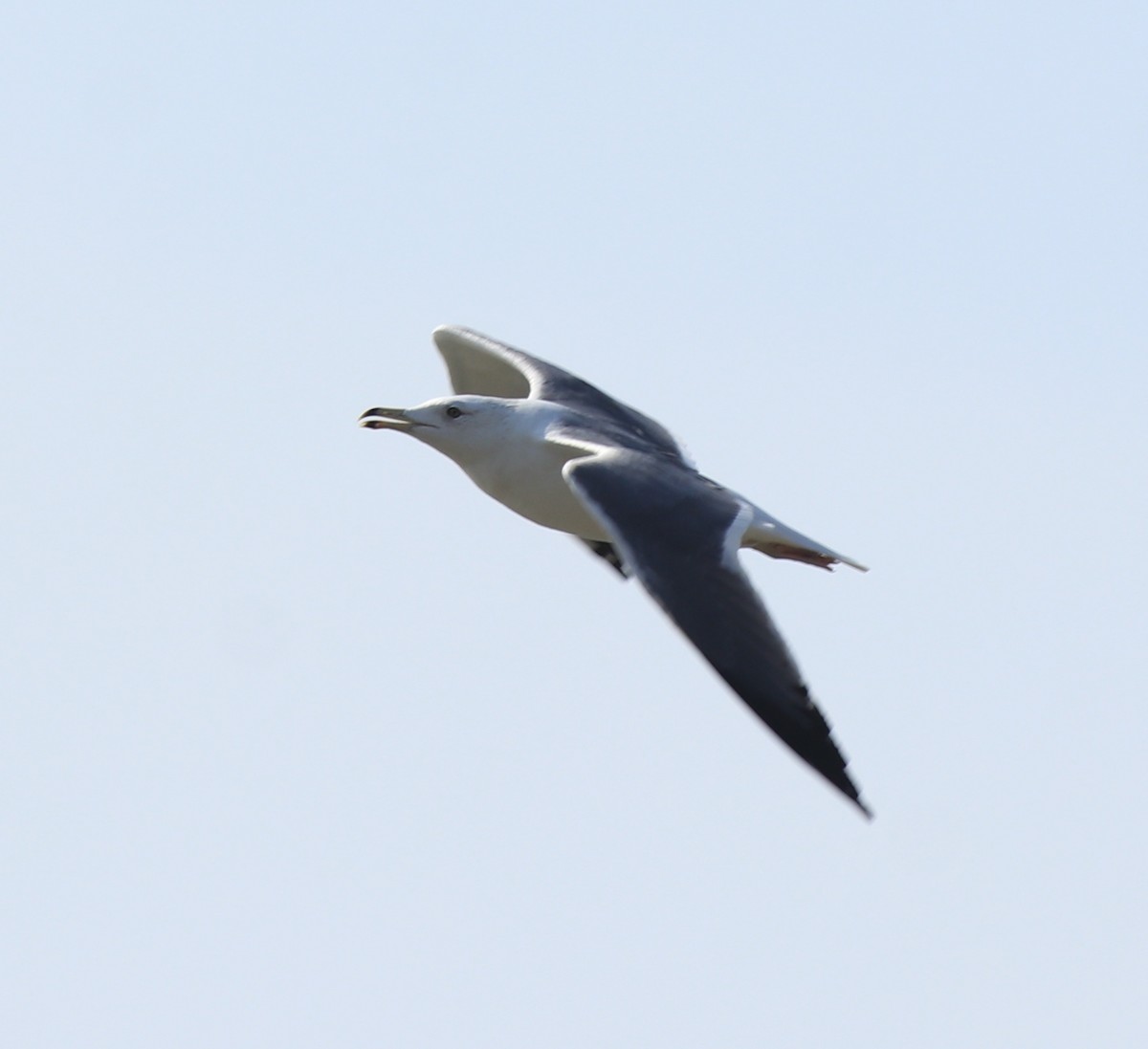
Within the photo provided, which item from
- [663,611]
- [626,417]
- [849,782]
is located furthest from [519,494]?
[849,782]

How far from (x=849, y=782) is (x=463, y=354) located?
833cm

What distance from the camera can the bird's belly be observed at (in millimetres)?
15188

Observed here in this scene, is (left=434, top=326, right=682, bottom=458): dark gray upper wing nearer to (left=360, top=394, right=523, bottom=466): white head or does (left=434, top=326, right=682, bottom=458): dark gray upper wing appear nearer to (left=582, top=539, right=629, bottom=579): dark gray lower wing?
(left=360, top=394, right=523, bottom=466): white head

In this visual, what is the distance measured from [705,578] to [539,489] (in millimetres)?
2624

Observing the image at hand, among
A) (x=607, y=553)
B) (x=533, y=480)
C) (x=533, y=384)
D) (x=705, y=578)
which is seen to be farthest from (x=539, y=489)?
(x=607, y=553)

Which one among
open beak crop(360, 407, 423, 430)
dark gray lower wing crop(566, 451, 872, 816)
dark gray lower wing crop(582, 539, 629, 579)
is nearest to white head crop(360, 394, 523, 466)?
open beak crop(360, 407, 423, 430)

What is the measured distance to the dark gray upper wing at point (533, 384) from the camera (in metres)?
16.4

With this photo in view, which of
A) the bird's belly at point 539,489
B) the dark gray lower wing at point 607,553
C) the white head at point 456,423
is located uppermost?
the white head at point 456,423

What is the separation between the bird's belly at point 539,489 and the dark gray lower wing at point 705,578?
27.3 inches

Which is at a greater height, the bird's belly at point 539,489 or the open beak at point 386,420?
the open beak at point 386,420

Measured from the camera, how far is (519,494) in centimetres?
1540

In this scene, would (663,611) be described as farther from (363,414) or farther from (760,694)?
(363,414)

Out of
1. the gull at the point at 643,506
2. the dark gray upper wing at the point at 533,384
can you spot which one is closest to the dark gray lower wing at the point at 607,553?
the gull at the point at 643,506

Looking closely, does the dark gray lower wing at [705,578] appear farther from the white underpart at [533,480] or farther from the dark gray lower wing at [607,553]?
the dark gray lower wing at [607,553]
